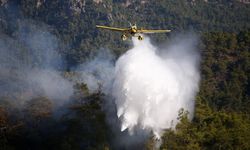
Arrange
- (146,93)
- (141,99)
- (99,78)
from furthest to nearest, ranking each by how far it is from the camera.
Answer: (99,78) → (146,93) → (141,99)

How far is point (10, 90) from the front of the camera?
111 metres

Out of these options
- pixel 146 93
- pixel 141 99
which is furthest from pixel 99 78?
pixel 141 99

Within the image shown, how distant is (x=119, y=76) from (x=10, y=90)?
27894mm

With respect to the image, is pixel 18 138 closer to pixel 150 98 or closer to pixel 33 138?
pixel 33 138

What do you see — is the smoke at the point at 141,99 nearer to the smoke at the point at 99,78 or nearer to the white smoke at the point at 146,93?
the white smoke at the point at 146,93

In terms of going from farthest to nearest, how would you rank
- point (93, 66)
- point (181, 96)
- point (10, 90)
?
point (93, 66), point (10, 90), point (181, 96)

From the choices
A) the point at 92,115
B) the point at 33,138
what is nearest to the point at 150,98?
the point at 92,115

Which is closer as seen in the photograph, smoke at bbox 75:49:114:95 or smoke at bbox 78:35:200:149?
smoke at bbox 78:35:200:149

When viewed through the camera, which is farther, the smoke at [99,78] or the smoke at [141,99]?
the smoke at [99,78]

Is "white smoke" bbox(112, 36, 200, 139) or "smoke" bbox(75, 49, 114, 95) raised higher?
"white smoke" bbox(112, 36, 200, 139)

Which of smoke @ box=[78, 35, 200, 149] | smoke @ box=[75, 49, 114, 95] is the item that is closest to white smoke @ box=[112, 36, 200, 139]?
smoke @ box=[78, 35, 200, 149]

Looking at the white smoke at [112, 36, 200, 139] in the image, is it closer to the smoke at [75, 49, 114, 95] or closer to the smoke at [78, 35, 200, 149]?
the smoke at [78, 35, 200, 149]

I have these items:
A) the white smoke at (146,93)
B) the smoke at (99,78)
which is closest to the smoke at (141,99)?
the white smoke at (146,93)

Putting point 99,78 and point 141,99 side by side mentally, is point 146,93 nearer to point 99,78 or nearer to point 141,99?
point 141,99
